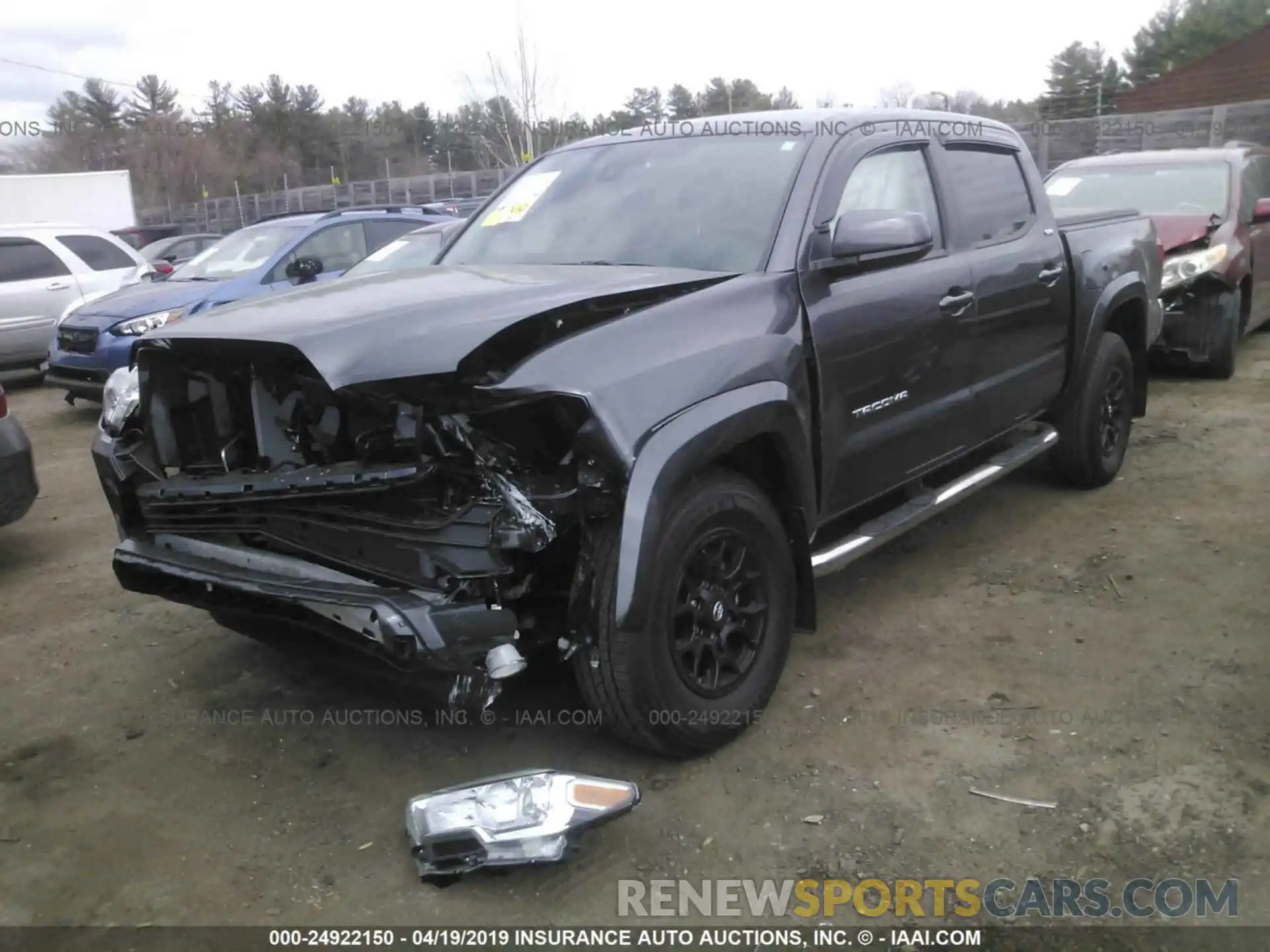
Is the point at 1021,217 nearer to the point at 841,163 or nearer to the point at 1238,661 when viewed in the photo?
the point at 841,163

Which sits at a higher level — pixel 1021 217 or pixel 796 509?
pixel 1021 217

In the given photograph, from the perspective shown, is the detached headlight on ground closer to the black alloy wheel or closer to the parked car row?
the parked car row

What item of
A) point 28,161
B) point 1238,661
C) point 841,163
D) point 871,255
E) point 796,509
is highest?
point 28,161

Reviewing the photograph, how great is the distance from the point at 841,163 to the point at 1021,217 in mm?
1485

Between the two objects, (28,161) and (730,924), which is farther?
(28,161)

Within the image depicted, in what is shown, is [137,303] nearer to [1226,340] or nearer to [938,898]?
[938,898]

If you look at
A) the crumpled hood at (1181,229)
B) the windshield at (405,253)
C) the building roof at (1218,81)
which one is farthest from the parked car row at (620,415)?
the building roof at (1218,81)

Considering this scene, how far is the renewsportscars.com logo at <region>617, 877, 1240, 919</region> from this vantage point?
8.37ft

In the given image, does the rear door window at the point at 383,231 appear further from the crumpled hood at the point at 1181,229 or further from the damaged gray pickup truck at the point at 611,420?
the crumpled hood at the point at 1181,229

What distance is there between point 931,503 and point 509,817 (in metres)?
2.21

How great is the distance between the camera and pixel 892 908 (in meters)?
2.58

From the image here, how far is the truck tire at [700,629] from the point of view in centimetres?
287

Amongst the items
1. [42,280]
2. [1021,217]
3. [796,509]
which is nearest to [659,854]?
[796,509]

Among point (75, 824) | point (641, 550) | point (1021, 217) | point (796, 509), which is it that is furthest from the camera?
point (1021, 217)
